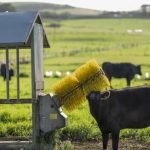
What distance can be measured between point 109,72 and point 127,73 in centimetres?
135

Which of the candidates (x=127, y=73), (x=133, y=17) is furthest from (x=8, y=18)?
(x=133, y=17)

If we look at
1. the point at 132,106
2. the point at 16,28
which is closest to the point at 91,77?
the point at 132,106

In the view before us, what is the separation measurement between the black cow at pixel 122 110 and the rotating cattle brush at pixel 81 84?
30 cm

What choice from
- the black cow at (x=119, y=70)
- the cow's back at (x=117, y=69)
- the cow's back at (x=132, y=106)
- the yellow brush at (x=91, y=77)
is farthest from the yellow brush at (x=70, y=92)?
the cow's back at (x=117, y=69)

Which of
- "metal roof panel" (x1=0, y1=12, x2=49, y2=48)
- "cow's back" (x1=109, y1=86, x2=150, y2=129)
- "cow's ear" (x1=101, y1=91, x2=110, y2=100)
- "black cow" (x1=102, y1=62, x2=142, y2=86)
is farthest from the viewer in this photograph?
"black cow" (x1=102, y1=62, x2=142, y2=86)

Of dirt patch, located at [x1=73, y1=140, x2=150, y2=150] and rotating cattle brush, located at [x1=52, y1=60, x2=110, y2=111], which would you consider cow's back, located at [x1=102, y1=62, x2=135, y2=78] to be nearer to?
dirt patch, located at [x1=73, y1=140, x2=150, y2=150]

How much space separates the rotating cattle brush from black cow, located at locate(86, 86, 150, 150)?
11.8 inches

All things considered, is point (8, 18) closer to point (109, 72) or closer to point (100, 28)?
point (109, 72)

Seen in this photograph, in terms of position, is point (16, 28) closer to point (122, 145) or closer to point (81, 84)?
point (81, 84)

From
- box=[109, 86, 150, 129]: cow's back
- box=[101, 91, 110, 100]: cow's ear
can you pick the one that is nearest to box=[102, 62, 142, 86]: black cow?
box=[109, 86, 150, 129]: cow's back

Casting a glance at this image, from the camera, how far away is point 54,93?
1408 centimetres

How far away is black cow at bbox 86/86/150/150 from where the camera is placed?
14025 mm

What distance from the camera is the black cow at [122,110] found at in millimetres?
14025

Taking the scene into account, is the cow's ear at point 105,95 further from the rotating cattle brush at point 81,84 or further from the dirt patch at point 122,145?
the dirt patch at point 122,145
